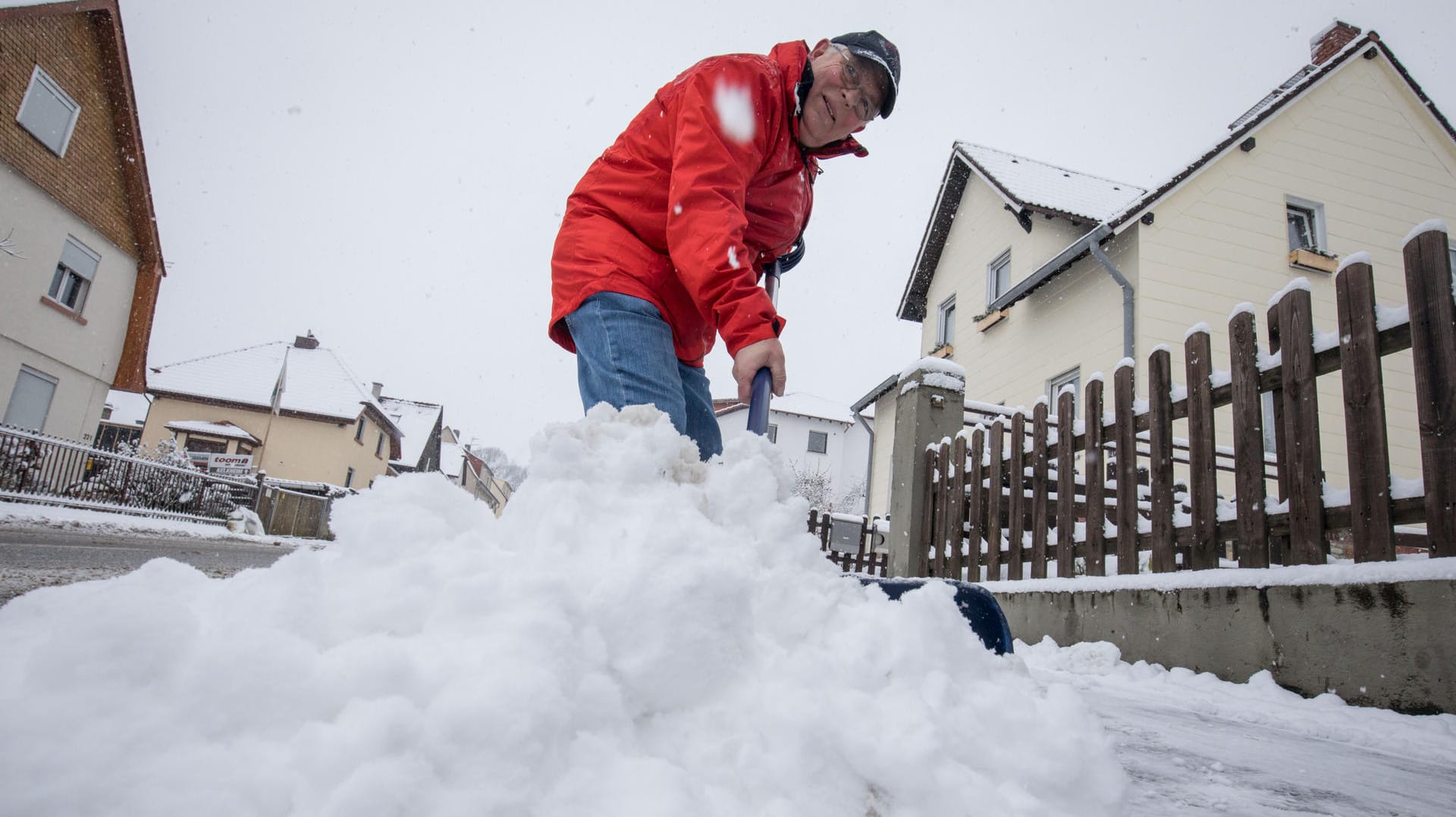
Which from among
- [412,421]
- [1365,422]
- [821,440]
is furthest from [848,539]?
[412,421]

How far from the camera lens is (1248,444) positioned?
2643mm

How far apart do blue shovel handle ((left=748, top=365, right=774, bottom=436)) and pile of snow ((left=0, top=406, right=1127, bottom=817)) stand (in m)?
0.54

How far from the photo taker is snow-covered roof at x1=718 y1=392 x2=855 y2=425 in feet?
112

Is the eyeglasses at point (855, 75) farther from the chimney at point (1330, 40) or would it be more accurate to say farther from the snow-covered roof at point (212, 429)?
the snow-covered roof at point (212, 429)

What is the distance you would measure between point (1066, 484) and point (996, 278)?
8.19m

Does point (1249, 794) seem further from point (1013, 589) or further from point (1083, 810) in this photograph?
point (1013, 589)

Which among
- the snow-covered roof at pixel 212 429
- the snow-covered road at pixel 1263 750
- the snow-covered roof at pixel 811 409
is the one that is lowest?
the snow-covered road at pixel 1263 750

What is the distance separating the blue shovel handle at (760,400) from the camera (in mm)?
1678

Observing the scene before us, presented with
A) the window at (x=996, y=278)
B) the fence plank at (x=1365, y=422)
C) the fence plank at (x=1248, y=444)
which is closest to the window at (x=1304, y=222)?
the window at (x=996, y=278)

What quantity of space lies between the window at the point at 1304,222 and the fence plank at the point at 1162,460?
24.0 feet

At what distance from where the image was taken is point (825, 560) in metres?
1.25

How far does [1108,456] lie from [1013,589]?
2536 millimetres

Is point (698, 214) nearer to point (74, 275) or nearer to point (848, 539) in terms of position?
point (848, 539)

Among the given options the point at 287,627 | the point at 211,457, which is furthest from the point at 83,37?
the point at 287,627
